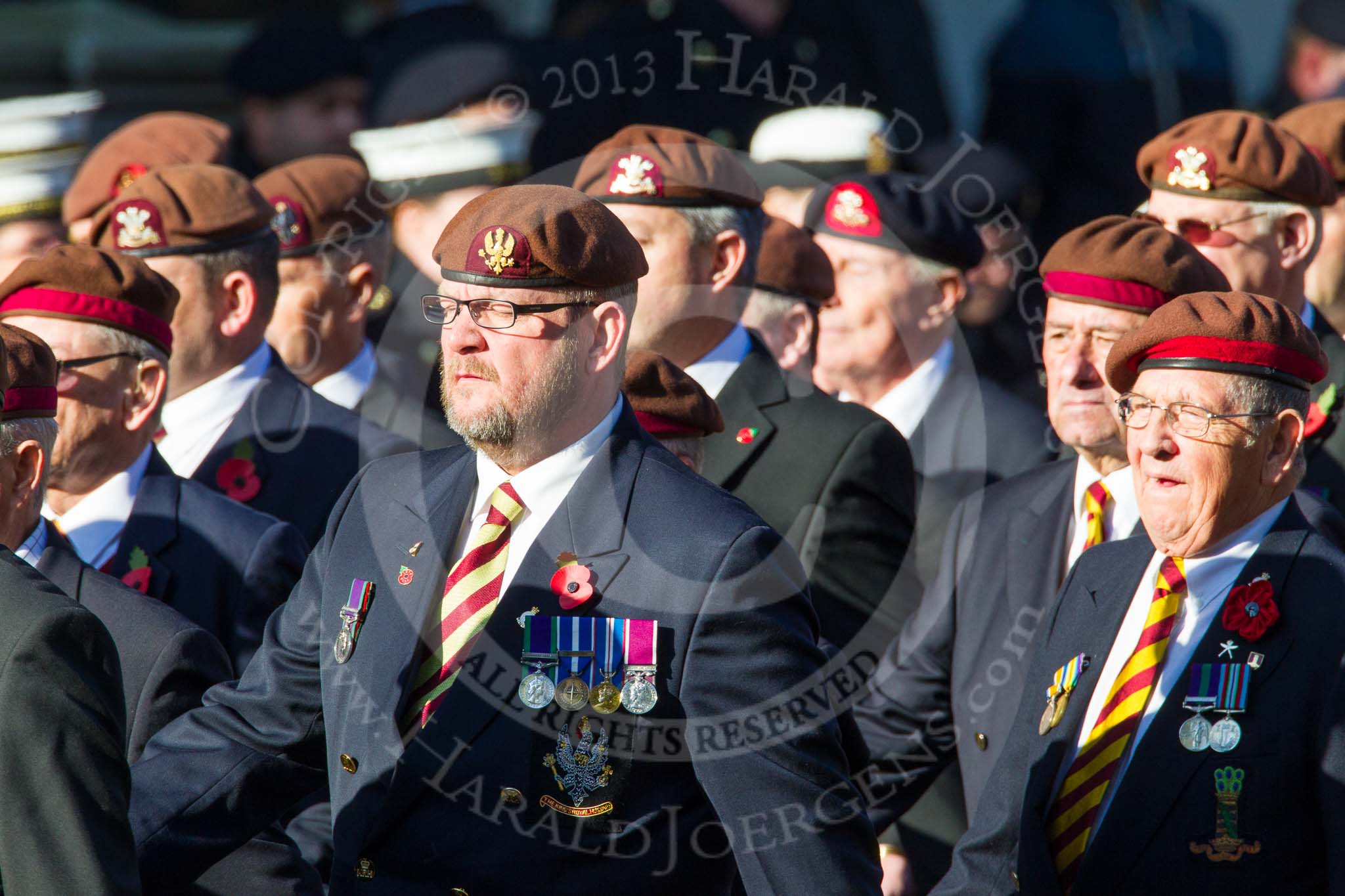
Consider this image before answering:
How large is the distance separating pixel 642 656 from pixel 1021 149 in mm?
5756

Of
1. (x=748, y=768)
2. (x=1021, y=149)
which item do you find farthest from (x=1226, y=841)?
(x=1021, y=149)

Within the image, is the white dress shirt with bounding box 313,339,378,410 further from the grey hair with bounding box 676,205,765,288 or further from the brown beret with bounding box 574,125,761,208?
the grey hair with bounding box 676,205,765,288

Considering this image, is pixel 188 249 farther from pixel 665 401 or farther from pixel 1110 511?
pixel 1110 511

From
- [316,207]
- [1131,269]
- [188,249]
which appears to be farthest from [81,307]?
[1131,269]

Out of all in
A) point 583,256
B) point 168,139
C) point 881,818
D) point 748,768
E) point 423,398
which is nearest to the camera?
point 748,768

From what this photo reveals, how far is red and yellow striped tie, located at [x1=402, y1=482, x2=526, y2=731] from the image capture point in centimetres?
386

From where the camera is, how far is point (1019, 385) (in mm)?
8484

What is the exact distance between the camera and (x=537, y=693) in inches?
148

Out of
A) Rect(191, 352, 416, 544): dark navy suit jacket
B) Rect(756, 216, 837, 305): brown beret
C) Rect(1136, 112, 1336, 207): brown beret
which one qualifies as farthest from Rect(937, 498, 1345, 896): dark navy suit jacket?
Rect(191, 352, 416, 544): dark navy suit jacket

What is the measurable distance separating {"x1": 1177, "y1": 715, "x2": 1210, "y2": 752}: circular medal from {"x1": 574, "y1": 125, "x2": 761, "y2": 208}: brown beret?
2419 mm

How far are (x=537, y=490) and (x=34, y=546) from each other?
1265 mm

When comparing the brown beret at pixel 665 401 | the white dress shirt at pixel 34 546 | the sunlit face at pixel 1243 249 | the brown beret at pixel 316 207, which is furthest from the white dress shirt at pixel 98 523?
the sunlit face at pixel 1243 249

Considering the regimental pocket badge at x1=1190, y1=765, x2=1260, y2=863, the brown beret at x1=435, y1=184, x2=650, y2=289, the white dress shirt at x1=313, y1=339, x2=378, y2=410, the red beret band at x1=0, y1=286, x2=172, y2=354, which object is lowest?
the white dress shirt at x1=313, y1=339, x2=378, y2=410

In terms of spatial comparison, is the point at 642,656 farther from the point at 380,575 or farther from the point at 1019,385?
the point at 1019,385
